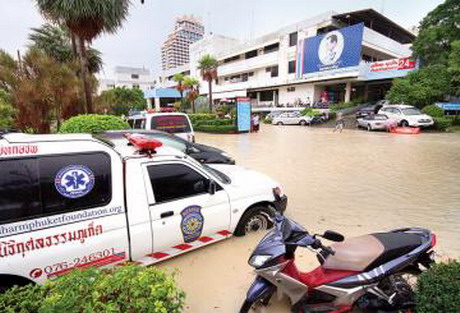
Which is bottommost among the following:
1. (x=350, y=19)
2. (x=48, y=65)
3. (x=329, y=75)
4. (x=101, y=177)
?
(x=101, y=177)

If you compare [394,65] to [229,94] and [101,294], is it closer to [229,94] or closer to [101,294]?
[229,94]

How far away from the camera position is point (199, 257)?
3225 mm

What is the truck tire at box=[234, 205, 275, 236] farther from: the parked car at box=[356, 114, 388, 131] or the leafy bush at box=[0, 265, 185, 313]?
the parked car at box=[356, 114, 388, 131]

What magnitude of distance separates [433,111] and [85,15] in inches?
840

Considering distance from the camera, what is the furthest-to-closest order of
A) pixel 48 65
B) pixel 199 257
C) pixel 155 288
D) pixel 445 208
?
pixel 48 65
pixel 445 208
pixel 199 257
pixel 155 288

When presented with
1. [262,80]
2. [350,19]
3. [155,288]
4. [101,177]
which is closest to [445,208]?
[155,288]

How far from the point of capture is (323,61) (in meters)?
25.8

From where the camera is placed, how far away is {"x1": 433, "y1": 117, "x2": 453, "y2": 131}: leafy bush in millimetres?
15484

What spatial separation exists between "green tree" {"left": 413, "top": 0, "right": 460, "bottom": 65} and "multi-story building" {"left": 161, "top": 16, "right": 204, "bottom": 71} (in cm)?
9801

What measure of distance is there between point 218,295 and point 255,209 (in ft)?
4.37

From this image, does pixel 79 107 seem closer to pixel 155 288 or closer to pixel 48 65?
pixel 48 65

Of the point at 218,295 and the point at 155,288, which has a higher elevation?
the point at 155,288

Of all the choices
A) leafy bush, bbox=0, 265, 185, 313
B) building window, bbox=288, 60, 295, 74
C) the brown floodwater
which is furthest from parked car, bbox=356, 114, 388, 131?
leafy bush, bbox=0, 265, 185, 313

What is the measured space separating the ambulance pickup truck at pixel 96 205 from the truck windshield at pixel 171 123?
5.60 metres
